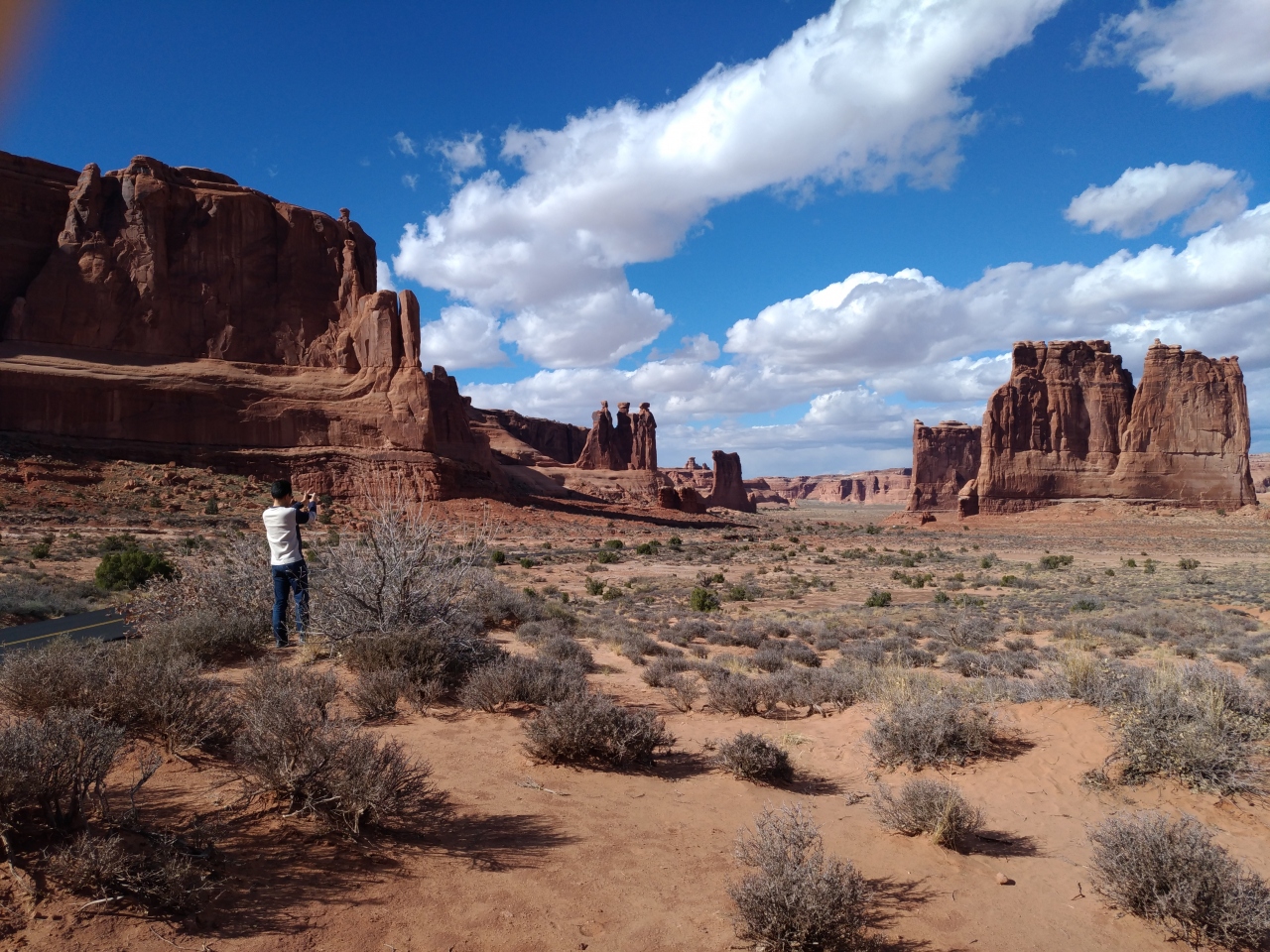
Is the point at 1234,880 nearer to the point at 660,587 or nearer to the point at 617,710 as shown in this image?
the point at 617,710

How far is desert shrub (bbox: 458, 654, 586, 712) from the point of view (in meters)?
6.45

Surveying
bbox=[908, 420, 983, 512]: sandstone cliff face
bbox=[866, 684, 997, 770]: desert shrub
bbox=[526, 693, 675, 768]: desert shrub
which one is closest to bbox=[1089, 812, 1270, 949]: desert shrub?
bbox=[866, 684, 997, 770]: desert shrub

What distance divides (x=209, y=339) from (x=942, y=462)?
95664 millimetres

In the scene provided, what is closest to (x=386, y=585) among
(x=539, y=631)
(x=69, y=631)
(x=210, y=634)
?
(x=210, y=634)

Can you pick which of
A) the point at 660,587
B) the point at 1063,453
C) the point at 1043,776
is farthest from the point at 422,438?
the point at 1063,453

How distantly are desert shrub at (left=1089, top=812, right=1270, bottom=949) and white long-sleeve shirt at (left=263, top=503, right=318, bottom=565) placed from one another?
728 centimetres

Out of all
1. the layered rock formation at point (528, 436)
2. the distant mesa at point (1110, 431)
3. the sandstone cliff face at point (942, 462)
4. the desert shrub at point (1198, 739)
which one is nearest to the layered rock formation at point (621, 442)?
the layered rock formation at point (528, 436)

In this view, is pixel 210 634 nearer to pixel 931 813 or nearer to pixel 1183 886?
pixel 931 813

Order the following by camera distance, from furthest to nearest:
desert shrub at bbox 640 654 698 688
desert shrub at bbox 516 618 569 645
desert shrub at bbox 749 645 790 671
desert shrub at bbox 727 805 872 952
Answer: desert shrub at bbox 516 618 569 645
desert shrub at bbox 749 645 790 671
desert shrub at bbox 640 654 698 688
desert shrub at bbox 727 805 872 952

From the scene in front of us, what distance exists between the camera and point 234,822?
11.7 ft

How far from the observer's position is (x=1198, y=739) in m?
5.48

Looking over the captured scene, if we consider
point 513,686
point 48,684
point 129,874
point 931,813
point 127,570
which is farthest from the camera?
point 127,570

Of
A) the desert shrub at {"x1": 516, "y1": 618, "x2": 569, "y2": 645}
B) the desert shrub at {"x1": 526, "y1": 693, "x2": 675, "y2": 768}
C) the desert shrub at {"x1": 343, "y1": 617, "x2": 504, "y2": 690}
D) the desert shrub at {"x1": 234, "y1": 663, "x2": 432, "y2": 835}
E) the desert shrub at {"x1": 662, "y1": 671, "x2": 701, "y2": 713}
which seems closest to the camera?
the desert shrub at {"x1": 234, "y1": 663, "x2": 432, "y2": 835}

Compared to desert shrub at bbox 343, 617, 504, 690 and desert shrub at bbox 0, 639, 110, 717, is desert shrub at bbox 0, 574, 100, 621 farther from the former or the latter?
desert shrub at bbox 0, 639, 110, 717
